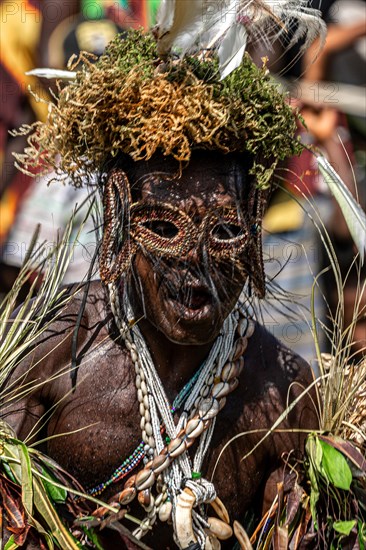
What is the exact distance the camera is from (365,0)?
6.13 meters

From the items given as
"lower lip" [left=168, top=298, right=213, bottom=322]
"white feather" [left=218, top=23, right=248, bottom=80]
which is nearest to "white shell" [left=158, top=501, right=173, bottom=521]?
"lower lip" [left=168, top=298, right=213, bottom=322]

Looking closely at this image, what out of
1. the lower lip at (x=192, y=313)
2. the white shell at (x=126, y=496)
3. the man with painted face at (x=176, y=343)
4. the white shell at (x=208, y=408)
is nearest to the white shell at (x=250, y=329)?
the man with painted face at (x=176, y=343)

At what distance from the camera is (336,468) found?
2311 millimetres

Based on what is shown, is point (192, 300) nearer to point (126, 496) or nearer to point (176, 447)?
point (176, 447)

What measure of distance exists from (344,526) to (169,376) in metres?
0.59

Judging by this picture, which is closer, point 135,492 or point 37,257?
point 135,492

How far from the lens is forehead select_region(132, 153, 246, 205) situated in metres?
2.21

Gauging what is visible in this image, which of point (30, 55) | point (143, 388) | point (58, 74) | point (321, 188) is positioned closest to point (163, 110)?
point (58, 74)

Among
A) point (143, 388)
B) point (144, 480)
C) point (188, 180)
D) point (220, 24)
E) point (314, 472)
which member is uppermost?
point (220, 24)

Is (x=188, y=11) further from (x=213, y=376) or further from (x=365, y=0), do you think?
(x=365, y=0)

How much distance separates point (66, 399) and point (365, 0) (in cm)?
459

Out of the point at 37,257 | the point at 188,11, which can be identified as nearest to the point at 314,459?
the point at 37,257

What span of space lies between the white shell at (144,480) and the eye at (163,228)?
0.61 m

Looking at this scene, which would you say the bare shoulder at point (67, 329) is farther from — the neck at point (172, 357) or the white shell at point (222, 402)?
the white shell at point (222, 402)
